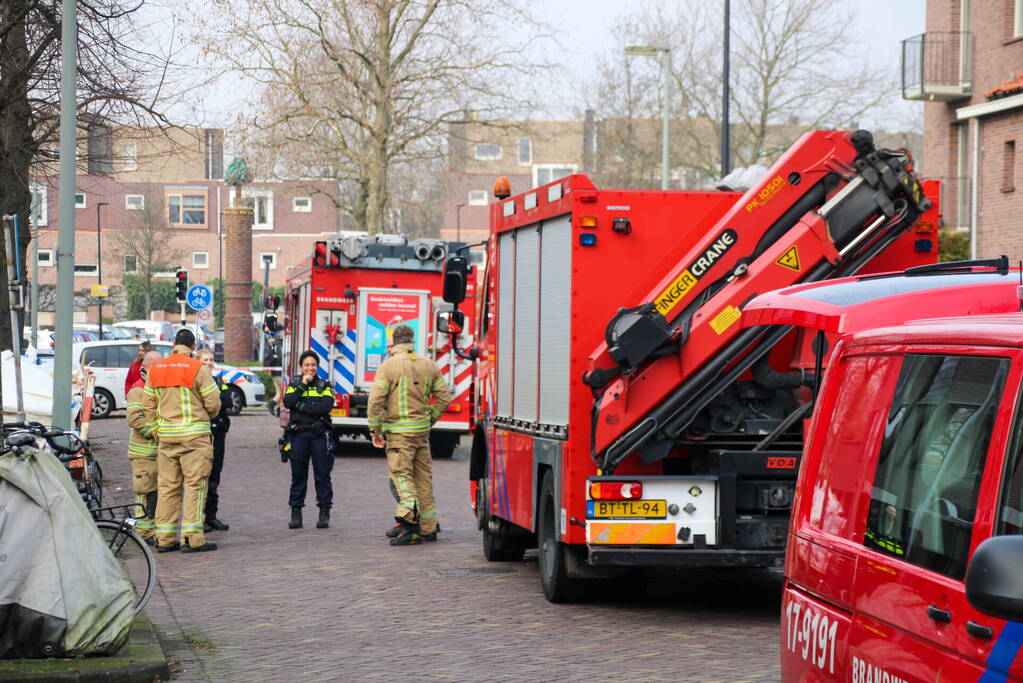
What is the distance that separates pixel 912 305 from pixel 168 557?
30.9 ft

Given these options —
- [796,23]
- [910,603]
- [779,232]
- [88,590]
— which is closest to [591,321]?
[779,232]

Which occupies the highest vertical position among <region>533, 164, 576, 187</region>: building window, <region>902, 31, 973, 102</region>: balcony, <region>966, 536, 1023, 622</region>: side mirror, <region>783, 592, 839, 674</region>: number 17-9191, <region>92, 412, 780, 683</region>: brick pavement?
<region>533, 164, 576, 187</region>: building window

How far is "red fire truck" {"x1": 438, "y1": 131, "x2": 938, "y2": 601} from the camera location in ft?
29.8

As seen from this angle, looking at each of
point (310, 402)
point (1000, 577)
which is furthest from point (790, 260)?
point (310, 402)

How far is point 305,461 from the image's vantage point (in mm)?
14852

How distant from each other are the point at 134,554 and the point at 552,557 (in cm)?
271

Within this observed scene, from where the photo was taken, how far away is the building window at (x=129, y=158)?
18.8 metres

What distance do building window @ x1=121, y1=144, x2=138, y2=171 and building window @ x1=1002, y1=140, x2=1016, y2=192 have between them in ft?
61.2

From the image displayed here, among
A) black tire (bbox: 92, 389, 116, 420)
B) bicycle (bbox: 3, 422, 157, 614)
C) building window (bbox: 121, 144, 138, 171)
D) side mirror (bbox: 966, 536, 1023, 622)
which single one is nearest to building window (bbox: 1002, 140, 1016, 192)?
building window (bbox: 121, 144, 138, 171)

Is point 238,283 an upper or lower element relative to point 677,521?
upper

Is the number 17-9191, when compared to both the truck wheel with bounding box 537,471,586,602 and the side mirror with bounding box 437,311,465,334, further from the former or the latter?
the side mirror with bounding box 437,311,465,334

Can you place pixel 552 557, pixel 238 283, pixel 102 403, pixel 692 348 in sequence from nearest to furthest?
pixel 692 348, pixel 552 557, pixel 102 403, pixel 238 283

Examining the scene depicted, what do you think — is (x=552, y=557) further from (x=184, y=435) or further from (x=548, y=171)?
(x=548, y=171)

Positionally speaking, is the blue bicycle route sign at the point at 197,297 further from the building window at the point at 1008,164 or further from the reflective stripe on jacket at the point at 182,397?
the reflective stripe on jacket at the point at 182,397
